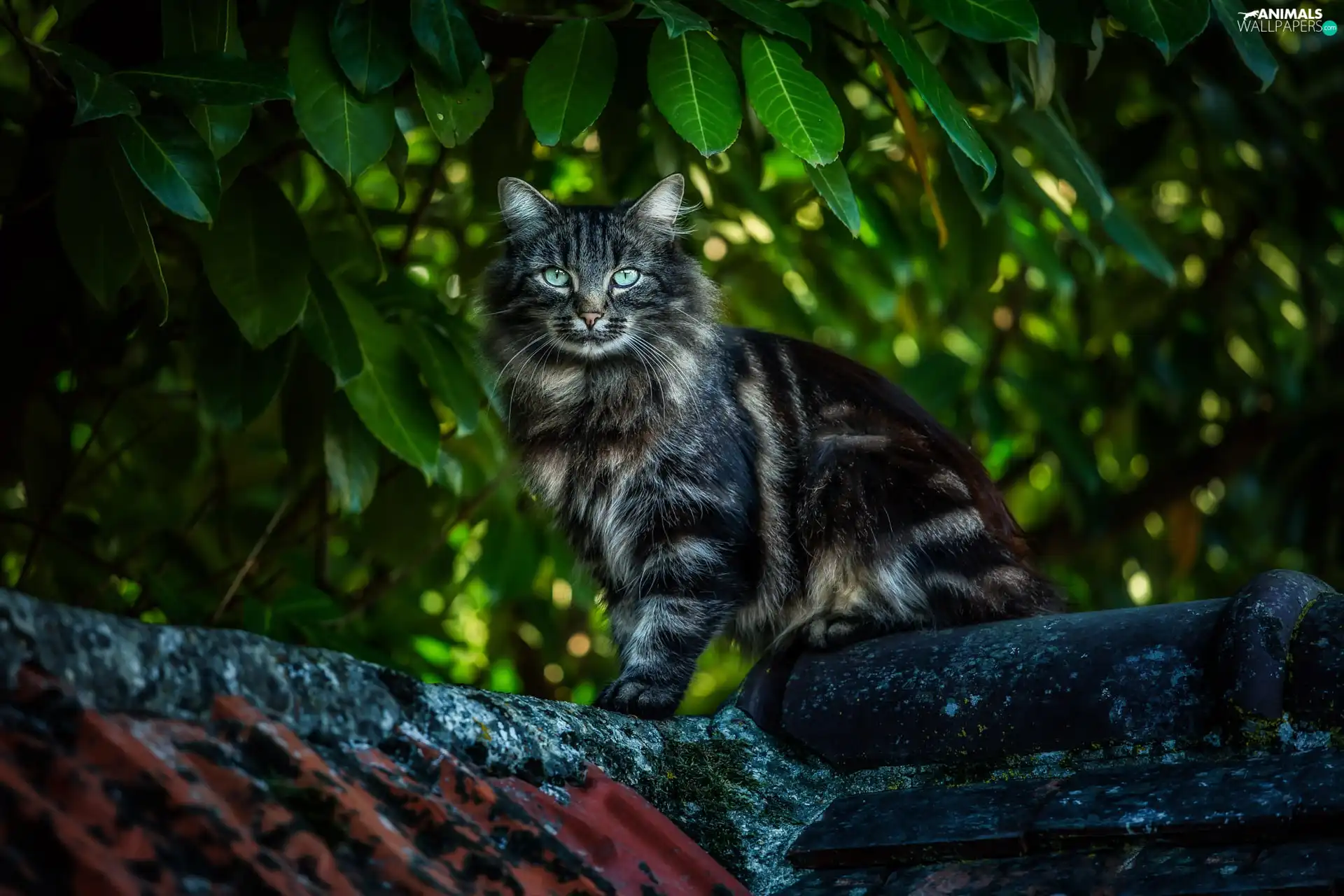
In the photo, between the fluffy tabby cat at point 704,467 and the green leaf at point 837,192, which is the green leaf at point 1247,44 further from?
the fluffy tabby cat at point 704,467

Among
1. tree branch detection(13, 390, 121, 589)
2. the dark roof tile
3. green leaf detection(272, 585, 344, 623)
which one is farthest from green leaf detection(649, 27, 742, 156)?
tree branch detection(13, 390, 121, 589)

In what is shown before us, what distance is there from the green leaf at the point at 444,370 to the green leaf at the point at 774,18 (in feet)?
3.89

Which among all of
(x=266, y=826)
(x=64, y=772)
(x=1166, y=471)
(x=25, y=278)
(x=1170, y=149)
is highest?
(x=1170, y=149)

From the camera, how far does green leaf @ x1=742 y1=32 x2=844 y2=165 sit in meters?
2.51

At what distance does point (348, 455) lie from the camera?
3359mm

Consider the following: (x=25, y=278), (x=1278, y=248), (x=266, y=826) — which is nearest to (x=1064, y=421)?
(x=1278, y=248)

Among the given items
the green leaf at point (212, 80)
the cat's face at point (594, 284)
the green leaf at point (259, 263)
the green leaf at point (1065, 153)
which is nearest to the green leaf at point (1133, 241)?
the green leaf at point (1065, 153)

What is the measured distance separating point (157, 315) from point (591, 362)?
106cm

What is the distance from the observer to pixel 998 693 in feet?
7.62

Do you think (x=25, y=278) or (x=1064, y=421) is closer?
(x=25, y=278)

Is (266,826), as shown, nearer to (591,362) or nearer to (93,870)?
(93,870)

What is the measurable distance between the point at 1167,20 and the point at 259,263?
179 centimetres

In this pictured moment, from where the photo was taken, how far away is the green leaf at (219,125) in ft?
8.23

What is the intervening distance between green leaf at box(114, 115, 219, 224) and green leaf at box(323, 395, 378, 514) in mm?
1034
